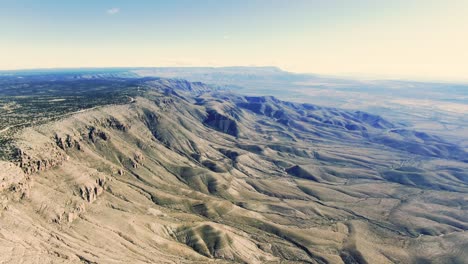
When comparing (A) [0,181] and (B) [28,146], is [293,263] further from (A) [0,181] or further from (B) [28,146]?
(B) [28,146]

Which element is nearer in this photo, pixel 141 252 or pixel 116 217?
pixel 141 252

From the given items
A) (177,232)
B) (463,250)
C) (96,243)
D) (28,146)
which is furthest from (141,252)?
(463,250)

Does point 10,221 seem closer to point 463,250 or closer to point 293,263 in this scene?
point 293,263

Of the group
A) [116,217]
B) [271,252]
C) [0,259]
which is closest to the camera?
[0,259]

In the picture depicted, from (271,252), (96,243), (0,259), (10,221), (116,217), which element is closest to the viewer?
(0,259)

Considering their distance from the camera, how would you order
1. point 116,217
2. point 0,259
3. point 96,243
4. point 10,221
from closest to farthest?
point 0,259, point 10,221, point 96,243, point 116,217

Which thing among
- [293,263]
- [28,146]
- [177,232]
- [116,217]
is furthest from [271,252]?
[28,146]

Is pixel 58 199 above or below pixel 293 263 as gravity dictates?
above

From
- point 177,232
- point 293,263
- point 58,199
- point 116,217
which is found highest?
point 58,199

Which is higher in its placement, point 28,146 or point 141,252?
point 28,146
